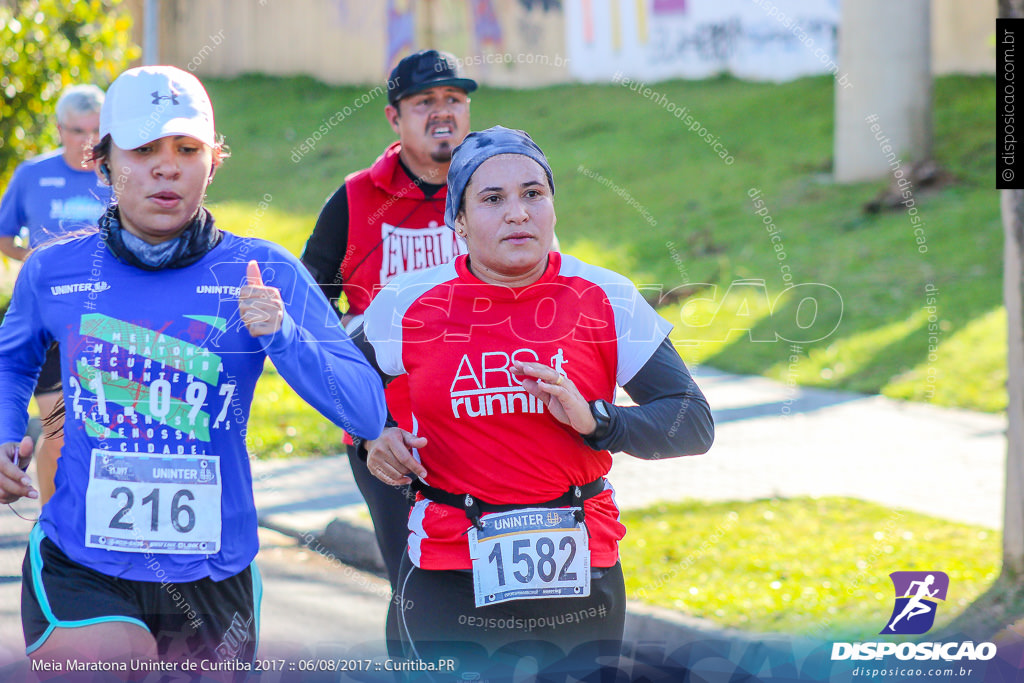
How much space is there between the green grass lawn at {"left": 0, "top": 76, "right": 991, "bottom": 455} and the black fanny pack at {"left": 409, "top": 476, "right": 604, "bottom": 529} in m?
5.15

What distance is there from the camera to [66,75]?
36.9 feet

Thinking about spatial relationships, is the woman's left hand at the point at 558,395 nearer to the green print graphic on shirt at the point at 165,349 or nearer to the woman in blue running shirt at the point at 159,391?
the woman in blue running shirt at the point at 159,391

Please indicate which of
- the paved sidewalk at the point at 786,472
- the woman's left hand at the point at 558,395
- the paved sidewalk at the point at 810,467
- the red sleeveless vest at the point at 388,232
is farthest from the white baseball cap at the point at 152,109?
the paved sidewalk at the point at 810,467

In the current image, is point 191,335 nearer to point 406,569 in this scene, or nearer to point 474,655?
point 406,569

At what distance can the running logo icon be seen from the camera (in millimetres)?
4203

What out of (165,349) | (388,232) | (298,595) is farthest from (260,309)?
(298,595)

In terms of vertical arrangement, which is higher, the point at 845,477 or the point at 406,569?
the point at 406,569

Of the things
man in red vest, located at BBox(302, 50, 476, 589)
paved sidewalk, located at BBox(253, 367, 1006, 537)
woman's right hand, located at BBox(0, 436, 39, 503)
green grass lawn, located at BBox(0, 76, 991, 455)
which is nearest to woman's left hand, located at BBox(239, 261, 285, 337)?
woman's right hand, located at BBox(0, 436, 39, 503)

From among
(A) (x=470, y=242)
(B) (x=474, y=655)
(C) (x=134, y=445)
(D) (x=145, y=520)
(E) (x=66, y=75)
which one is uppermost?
(E) (x=66, y=75)

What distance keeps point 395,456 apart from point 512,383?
34 centimetres

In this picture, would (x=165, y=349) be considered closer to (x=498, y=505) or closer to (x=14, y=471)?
(x=14, y=471)

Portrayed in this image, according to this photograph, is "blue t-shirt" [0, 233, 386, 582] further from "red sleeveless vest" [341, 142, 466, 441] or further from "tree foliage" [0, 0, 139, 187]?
"tree foliage" [0, 0, 139, 187]

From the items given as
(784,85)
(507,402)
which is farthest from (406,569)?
(784,85)

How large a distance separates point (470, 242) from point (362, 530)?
3.72 m
